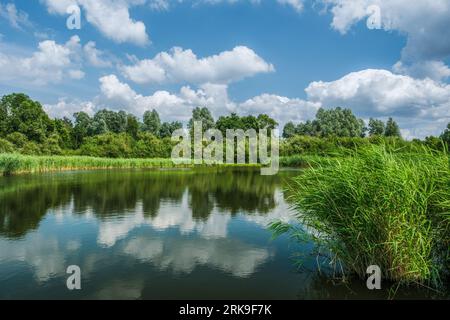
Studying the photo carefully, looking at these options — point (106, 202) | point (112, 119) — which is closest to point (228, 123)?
point (112, 119)

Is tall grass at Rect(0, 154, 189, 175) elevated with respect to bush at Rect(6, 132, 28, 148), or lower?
lower

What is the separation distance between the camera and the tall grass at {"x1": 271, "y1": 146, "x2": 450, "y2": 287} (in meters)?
5.36

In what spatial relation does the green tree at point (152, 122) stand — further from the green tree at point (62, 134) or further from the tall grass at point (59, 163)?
the tall grass at point (59, 163)

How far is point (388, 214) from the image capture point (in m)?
5.46

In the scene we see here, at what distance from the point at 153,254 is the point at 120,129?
72.4m

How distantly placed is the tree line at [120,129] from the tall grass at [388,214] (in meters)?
29.8

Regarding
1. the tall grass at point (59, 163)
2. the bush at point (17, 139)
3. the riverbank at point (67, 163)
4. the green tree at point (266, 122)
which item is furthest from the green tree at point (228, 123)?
the bush at point (17, 139)

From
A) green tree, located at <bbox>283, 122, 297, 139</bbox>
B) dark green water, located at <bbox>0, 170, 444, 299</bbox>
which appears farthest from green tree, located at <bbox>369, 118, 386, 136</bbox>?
dark green water, located at <bbox>0, 170, 444, 299</bbox>

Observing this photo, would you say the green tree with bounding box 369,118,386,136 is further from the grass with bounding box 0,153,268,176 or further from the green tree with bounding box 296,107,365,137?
the grass with bounding box 0,153,268,176

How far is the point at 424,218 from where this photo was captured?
5.50 m

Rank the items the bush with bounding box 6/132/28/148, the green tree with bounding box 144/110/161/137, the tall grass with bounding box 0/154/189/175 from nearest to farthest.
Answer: the tall grass with bounding box 0/154/189/175, the bush with bounding box 6/132/28/148, the green tree with bounding box 144/110/161/137

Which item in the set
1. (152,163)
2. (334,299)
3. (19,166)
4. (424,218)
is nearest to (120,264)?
(334,299)

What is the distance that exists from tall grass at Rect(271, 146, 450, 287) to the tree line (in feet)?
97.9
